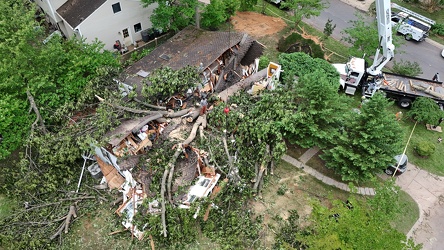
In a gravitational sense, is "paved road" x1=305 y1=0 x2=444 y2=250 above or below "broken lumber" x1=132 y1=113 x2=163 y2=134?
below

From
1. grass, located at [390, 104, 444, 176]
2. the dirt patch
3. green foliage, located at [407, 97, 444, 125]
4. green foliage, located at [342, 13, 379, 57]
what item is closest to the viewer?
grass, located at [390, 104, 444, 176]

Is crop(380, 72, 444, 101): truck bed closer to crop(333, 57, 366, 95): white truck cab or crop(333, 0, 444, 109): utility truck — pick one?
crop(333, 0, 444, 109): utility truck

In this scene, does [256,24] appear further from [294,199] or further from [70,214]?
[70,214]

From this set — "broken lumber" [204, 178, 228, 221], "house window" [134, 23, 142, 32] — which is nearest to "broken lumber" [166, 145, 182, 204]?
"broken lumber" [204, 178, 228, 221]

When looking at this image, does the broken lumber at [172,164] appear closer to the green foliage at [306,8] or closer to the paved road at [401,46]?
the green foliage at [306,8]

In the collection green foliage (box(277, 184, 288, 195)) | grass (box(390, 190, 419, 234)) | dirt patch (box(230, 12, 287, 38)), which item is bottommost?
grass (box(390, 190, 419, 234))

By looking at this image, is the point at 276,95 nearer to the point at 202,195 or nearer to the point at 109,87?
the point at 202,195

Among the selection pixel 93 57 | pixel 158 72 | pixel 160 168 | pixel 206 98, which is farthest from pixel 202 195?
pixel 93 57

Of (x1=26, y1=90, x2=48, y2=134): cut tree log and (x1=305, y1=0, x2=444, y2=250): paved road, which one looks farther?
(x1=26, y1=90, x2=48, y2=134): cut tree log
